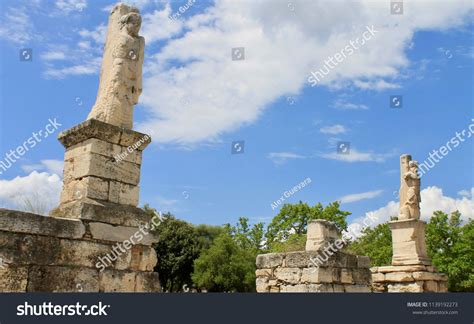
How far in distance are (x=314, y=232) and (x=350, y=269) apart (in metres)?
1.08

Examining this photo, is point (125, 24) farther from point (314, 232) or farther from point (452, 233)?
point (452, 233)

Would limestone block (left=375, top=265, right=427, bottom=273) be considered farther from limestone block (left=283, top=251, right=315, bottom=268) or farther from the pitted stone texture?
the pitted stone texture

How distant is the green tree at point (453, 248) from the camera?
24.8 metres

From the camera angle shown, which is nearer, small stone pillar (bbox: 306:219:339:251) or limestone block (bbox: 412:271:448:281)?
small stone pillar (bbox: 306:219:339:251)

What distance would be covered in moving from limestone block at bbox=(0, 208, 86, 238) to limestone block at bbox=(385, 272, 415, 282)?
384 inches

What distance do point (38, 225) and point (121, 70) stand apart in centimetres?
264

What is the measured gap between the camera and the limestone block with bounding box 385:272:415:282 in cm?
1285

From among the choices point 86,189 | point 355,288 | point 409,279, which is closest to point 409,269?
point 409,279

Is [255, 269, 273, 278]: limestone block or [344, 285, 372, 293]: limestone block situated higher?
[255, 269, 273, 278]: limestone block

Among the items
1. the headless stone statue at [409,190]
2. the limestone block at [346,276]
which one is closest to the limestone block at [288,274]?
the limestone block at [346,276]

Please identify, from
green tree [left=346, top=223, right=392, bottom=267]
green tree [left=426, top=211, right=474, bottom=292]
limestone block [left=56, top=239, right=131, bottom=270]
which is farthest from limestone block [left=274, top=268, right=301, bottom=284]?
green tree [left=426, top=211, right=474, bottom=292]

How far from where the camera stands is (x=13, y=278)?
528cm

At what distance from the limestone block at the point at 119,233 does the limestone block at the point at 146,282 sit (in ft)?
1.46

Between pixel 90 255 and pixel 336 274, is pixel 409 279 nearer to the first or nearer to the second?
pixel 336 274
